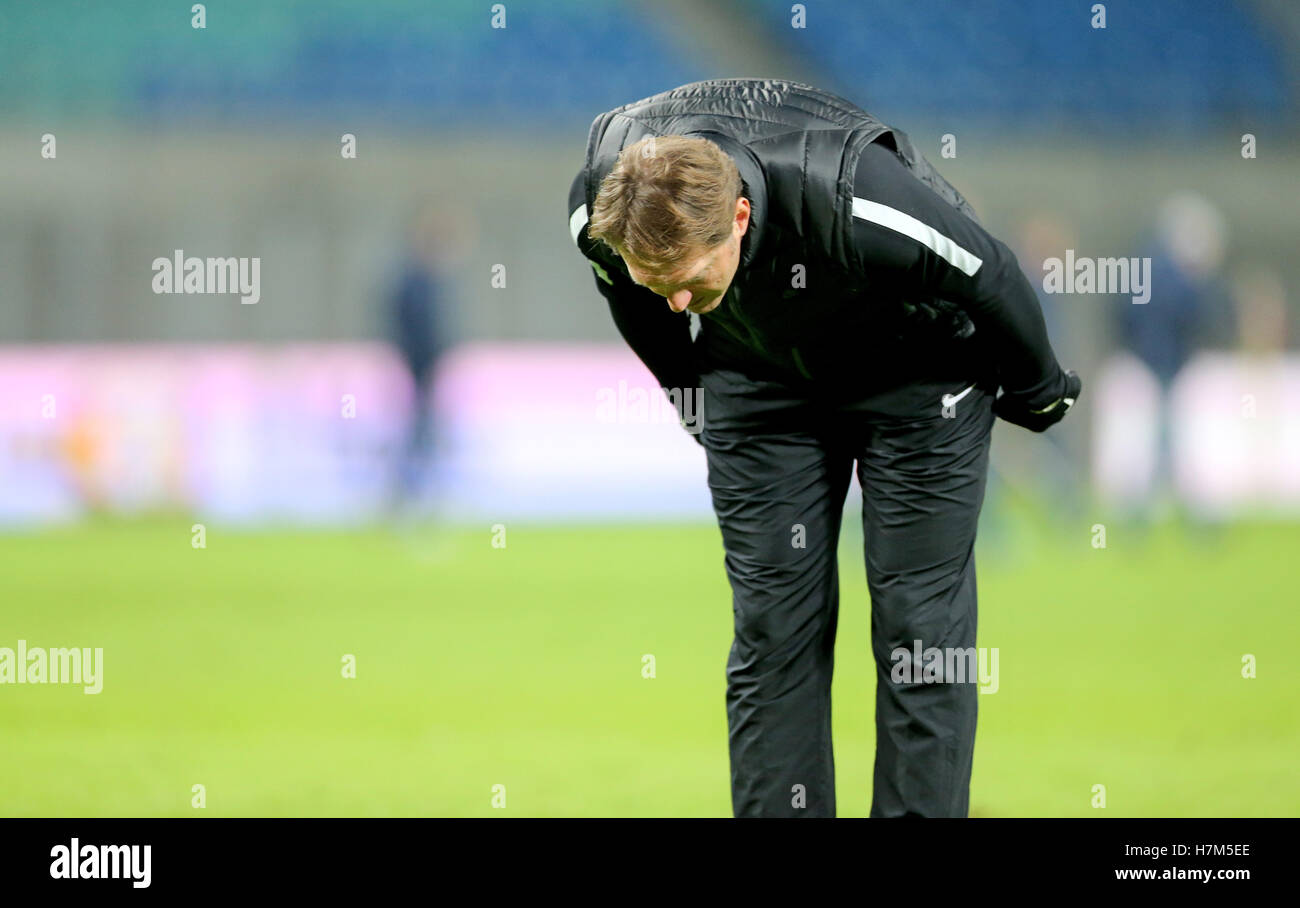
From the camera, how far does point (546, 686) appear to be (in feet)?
17.0

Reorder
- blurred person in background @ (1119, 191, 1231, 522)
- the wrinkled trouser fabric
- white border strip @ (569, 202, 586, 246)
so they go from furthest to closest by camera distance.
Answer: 1. blurred person in background @ (1119, 191, 1231, 522)
2. the wrinkled trouser fabric
3. white border strip @ (569, 202, 586, 246)

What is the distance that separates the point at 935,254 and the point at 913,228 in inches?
2.6

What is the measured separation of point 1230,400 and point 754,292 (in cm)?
990

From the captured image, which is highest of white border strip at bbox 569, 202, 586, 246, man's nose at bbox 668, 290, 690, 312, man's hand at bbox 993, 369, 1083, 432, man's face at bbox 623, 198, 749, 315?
white border strip at bbox 569, 202, 586, 246

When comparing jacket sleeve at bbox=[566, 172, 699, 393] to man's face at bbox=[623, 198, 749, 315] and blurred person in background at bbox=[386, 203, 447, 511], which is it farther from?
blurred person in background at bbox=[386, 203, 447, 511]

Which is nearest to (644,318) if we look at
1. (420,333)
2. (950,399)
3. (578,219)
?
(578,219)

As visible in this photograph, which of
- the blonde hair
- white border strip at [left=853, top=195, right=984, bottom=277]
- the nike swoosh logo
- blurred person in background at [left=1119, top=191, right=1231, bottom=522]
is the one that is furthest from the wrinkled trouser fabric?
blurred person in background at [left=1119, top=191, right=1231, bottom=522]

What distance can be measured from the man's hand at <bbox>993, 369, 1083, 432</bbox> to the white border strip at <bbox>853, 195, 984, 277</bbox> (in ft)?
1.39

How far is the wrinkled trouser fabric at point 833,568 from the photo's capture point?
9.43 feet

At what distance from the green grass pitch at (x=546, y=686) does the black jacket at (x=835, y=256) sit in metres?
→ 1.36

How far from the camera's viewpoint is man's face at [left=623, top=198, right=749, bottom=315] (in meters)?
A: 2.40

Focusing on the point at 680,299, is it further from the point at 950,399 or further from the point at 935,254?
the point at 950,399

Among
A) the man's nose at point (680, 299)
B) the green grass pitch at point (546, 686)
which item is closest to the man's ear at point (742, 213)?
the man's nose at point (680, 299)
